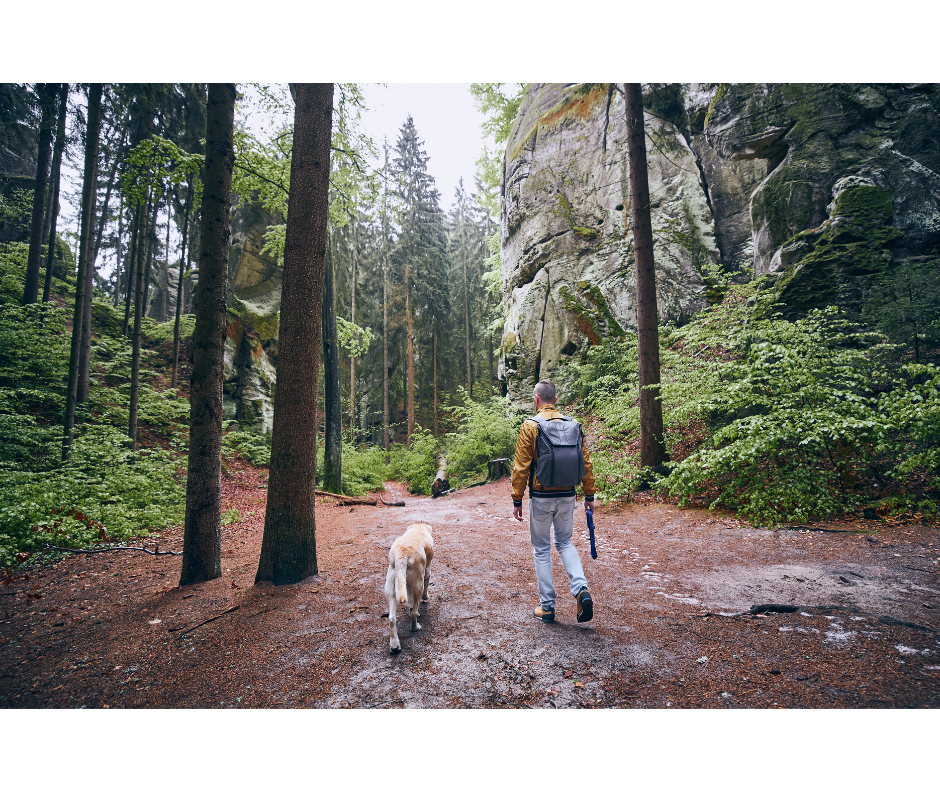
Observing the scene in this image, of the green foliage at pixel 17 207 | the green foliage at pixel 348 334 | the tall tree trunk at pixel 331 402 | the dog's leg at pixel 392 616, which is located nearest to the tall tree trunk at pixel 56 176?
the green foliage at pixel 17 207

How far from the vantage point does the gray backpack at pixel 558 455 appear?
369 cm

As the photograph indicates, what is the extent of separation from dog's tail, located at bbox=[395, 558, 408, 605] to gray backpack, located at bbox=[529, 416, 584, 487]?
1.49 m

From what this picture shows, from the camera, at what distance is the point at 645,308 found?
8250 millimetres

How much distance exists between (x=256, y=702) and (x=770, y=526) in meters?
6.76

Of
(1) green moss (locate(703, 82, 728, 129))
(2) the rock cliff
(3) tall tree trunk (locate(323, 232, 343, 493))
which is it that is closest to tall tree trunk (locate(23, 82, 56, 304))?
(3) tall tree trunk (locate(323, 232, 343, 493))

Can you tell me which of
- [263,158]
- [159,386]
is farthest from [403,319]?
[263,158]

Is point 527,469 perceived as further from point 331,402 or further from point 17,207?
point 17,207

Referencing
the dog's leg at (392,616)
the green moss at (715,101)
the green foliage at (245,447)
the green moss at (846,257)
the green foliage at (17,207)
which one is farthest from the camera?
the green foliage at (17,207)

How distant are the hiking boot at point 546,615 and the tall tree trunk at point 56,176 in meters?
11.6

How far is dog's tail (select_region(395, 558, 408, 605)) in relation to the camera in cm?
324

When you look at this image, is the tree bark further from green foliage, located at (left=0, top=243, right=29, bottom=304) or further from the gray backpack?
the gray backpack

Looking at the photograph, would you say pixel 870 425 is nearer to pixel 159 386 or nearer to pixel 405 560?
pixel 405 560

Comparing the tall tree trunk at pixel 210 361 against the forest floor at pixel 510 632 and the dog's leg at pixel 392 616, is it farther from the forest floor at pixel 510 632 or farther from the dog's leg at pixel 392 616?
the dog's leg at pixel 392 616
